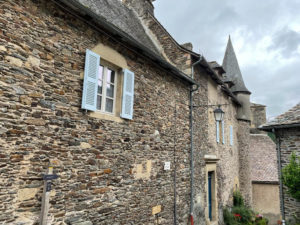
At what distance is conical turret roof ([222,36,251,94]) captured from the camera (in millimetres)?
15441

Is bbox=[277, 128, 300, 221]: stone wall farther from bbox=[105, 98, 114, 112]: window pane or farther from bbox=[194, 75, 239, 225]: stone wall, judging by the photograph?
bbox=[105, 98, 114, 112]: window pane

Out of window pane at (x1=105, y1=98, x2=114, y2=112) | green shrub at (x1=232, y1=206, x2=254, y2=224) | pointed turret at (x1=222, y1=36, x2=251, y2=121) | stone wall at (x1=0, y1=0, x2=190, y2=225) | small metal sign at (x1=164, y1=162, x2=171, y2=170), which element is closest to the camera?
stone wall at (x1=0, y1=0, x2=190, y2=225)

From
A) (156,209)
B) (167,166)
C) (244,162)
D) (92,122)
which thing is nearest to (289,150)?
(167,166)

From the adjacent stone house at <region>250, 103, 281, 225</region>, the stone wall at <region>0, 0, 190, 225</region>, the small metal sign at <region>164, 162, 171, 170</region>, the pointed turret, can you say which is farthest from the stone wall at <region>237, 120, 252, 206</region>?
the stone wall at <region>0, 0, 190, 225</region>

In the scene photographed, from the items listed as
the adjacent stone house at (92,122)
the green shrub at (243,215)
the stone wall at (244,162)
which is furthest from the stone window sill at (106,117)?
the stone wall at (244,162)

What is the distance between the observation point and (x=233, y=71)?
54.0 ft

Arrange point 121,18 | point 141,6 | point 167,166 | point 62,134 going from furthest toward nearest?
point 141,6 → point 121,18 → point 167,166 → point 62,134

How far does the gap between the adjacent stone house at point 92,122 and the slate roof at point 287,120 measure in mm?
2477

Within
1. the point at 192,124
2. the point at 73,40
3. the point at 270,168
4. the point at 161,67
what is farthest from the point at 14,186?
the point at 270,168

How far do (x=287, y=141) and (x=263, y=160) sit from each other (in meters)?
10.1

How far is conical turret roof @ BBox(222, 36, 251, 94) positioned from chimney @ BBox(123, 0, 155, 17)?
25.5ft

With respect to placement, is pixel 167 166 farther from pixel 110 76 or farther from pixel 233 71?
pixel 233 71

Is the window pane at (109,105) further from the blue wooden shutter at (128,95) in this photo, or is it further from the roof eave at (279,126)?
the roof eave at (279,126)

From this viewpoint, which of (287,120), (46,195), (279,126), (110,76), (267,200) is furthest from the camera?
(267,200)
